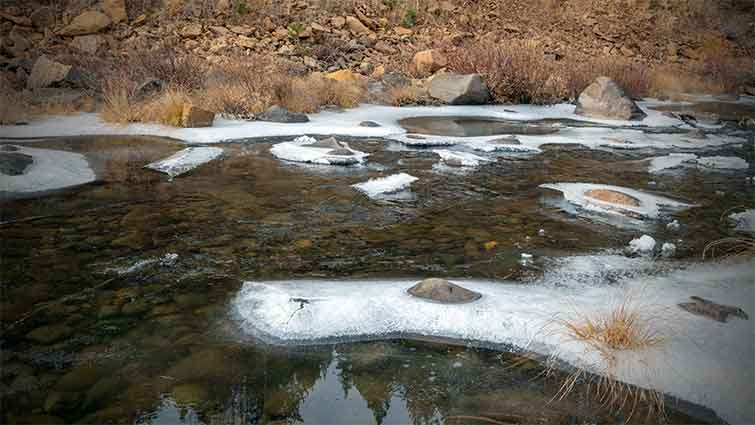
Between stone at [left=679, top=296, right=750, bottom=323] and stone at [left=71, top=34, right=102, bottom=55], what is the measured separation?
16.6 metres

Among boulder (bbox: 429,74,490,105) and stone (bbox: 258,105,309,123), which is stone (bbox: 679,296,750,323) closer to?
stone (bbox: 258,105,309,123)

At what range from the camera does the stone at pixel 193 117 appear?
733 centimetres

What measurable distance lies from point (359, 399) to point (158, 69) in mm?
9144

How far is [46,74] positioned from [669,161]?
9.91 meters

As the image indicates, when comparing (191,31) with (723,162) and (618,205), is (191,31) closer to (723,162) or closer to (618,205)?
(723,162)

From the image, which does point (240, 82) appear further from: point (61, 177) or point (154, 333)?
point (154, 333)

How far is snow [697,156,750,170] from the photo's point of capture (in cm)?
616

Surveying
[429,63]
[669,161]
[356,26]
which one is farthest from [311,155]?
[356,26]

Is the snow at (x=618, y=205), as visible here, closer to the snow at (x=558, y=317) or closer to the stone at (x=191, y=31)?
the snow at (x=558, y=317)

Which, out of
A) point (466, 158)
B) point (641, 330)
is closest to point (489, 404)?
point (641, 330)

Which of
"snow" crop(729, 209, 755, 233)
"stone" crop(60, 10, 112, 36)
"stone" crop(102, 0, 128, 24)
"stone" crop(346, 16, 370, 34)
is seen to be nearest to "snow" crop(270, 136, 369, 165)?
"snow" crop(729, 209, 755, 233)

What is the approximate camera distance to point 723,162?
20.8 feet

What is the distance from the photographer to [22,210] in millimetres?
3996

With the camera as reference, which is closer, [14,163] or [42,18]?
[14,163]
